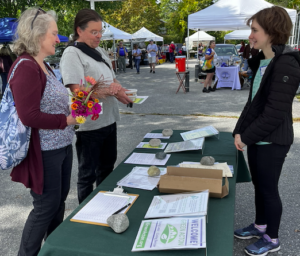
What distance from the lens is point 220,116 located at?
21.2 ft

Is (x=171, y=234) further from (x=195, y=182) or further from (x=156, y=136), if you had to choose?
(x=156, y=136)

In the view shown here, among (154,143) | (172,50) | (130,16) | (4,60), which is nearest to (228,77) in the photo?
(4,60)

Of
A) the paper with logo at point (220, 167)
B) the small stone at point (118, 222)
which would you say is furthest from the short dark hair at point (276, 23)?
the small stone at point (118, 222)

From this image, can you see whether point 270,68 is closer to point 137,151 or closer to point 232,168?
point 232,168

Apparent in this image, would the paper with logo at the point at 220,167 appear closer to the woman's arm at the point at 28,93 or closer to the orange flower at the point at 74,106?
the orange flower at the point at 74,106

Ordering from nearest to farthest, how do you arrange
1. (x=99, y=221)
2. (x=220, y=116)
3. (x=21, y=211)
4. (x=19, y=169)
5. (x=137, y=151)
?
(x=99, y=221), (x=19, y=169), (x=137, y=151), (x=21, y=211), (x=220, y=116)

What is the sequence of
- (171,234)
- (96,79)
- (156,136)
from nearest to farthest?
(171,234) < (96,79) < (156,136)

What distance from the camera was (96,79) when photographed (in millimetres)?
2236

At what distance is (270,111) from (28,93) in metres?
1.47

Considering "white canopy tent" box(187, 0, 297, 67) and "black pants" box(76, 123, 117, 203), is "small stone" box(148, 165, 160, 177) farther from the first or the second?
"white canopy tent" box(187, 0, 297, 67)

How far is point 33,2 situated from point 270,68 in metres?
12.8

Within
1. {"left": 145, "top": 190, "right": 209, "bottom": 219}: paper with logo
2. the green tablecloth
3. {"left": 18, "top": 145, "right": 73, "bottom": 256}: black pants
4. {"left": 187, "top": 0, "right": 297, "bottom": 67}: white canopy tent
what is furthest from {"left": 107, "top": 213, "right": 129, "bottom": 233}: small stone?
{"left": 187, "top": 0, "right": 297, "bottom": 67}: white canopy tent

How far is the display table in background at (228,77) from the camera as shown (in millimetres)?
9805

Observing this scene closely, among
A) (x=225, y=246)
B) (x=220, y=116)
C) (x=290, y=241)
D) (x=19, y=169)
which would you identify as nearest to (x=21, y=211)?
(x=19, y=169)
